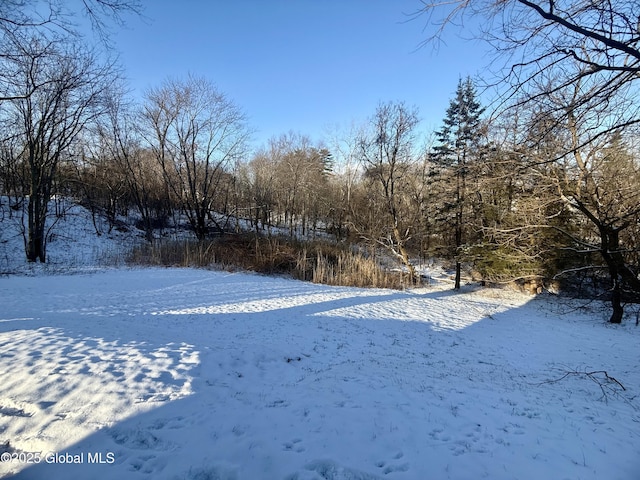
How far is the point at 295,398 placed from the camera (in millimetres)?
3680

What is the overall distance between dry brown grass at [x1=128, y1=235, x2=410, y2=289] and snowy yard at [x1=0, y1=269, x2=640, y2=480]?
707 cm

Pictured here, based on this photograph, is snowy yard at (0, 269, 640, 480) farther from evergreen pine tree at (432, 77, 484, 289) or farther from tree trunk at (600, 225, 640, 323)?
evergreen pine tree at (432, 77, 484, 289)

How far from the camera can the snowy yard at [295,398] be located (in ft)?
8.35

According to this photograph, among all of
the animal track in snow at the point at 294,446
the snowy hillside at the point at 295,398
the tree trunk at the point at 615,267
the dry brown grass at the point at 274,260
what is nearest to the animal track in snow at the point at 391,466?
the snowy hillside at the point at 295,398

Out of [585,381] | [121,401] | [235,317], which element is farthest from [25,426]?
[585,381]

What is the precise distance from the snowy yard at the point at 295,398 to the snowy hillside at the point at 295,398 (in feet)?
0.06

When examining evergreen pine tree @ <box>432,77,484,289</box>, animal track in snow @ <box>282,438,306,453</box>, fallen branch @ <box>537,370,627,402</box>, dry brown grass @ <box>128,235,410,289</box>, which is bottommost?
fallen branch @ <box>537,370,627,402</box>

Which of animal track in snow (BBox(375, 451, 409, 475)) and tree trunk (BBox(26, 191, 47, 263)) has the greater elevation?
tree trunk (BBox(26, 191, 47, 263))

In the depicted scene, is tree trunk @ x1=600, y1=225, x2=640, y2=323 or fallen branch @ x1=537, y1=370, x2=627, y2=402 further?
tree trunk @ x1=600, y1=225, x2=640, y2=323

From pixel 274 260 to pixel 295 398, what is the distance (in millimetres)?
13147

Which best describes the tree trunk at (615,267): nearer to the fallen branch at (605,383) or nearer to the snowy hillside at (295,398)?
the snowy hillside at (295,398)

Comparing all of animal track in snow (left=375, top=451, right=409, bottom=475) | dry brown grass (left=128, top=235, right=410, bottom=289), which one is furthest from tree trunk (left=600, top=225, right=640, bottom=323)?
dry brown grass (left=128, top=235, right=410, bottom=289)

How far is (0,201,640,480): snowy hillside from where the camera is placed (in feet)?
8.32

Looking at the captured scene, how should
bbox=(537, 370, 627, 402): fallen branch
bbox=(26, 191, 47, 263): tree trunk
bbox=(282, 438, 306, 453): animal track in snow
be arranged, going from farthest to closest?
1. bbox=(26, 191, 47, 263): tree trunk
2. bbox=(537, 370, 627, 402): fallen branch
3. bbox=(282, 438, 306, 453): animal track in snow
